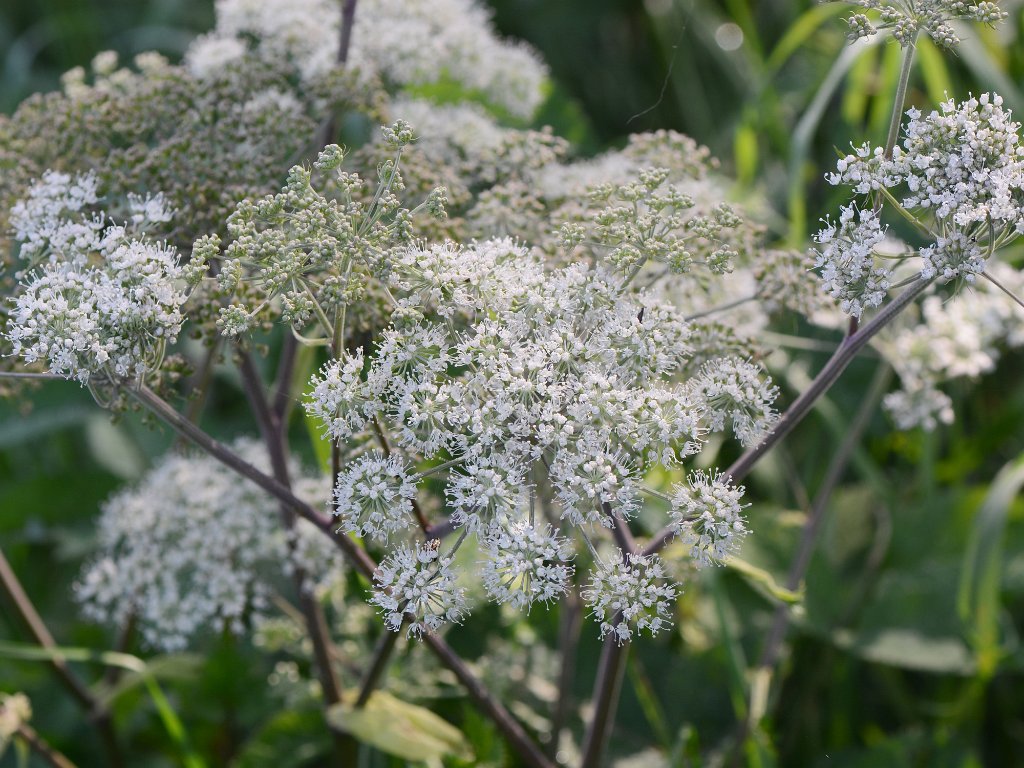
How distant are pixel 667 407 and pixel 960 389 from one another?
98.3 inches

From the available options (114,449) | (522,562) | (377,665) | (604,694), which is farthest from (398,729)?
(114,449)

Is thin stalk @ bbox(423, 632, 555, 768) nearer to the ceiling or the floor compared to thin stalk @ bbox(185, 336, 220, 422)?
nearer to the floor

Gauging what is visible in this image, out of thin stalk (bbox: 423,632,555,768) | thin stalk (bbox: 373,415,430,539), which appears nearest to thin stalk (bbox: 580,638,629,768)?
thin stalk (bbox: 423,632,555,768)

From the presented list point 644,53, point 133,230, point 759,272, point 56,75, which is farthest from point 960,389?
point 56,75

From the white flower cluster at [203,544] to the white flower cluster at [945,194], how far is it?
4.00 ft

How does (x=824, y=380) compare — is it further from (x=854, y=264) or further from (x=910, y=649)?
(x=910, y=649)

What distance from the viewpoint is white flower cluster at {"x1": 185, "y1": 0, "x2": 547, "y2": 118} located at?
2.59 m

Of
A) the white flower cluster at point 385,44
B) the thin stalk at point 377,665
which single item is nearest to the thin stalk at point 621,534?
the thin stalk at point 377,665

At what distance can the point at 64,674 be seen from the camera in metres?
2.62

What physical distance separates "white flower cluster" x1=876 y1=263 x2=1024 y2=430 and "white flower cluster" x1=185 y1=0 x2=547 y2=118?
1264 millimetres

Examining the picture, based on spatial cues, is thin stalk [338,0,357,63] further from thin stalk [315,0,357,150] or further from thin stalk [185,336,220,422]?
thin stalk [185,336,220,422]

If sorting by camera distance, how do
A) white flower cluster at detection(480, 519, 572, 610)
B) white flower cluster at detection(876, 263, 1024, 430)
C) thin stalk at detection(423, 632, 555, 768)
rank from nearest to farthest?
white flower cluster at detection(480, 519, 572, 610) < thin stalk at detection(423, 632, 555, 768) < white flower cluster at detection(876, 263, 1024, 430)

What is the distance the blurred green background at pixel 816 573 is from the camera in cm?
277

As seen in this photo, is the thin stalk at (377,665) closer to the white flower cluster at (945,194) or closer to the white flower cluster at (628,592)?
the white flower cluster at (628,592)
